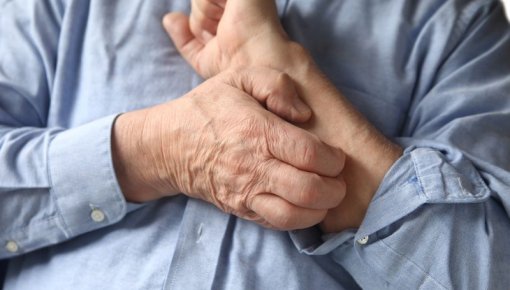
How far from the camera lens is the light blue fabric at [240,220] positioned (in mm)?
813

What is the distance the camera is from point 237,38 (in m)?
0.92

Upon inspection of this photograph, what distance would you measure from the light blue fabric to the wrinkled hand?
0.15 feet

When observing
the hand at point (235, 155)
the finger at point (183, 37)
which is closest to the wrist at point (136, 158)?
the hand at point (235, 155)

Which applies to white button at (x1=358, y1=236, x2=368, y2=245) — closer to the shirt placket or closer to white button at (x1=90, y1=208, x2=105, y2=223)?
the shirt placket

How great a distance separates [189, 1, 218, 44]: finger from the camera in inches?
38.5

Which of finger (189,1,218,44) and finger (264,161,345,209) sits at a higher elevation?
finger (189,1,218,44)

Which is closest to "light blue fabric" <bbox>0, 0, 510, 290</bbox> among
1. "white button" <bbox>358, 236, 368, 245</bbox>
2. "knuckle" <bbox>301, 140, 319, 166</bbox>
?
"white button" <bbox>358, 236, 368, 245</bbox>

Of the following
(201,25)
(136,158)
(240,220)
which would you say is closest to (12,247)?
(136,158)

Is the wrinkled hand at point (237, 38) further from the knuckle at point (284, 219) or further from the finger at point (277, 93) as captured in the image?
the knuckle at point (284, 219)

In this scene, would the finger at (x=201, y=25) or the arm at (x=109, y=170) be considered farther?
the finger at (x=201, y=25)

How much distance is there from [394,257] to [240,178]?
247 mm

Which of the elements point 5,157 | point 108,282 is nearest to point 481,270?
point 108,282

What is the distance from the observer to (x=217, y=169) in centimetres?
84

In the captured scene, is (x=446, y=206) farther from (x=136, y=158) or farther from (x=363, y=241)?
(x=136, y=158)
